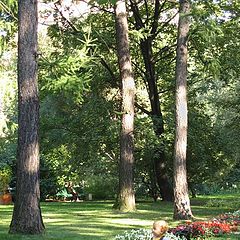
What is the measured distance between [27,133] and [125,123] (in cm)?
706

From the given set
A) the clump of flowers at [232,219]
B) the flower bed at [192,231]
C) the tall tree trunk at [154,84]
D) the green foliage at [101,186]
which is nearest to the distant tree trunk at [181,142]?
the clump of flowers at [232,219]

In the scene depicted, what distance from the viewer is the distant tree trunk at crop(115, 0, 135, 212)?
1633 cm

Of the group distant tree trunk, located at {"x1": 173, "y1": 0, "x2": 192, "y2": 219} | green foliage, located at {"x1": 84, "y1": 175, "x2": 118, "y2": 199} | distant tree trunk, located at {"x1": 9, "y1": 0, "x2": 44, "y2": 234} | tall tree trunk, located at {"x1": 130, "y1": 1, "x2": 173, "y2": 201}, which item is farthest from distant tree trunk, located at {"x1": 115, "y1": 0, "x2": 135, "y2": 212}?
green foliage, located at {"x1": 84, "y1": 175, "x2": 118, "y2": 199}

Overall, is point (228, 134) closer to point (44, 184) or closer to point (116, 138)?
point (116, 138)

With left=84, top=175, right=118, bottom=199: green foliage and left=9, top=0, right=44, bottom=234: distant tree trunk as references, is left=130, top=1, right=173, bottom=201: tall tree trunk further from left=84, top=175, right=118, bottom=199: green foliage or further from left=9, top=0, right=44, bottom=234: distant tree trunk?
left=9, top=0, right=44, bottom=234: distant tree trunk

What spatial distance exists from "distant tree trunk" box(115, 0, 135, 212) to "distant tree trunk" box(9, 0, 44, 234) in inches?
258

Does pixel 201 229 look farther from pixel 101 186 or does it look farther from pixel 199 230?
pixel 101 186

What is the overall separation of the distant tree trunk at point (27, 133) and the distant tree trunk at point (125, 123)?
6562mm

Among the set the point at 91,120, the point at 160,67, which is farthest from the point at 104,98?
the point at 160,67

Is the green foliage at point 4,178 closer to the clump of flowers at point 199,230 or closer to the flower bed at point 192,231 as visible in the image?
the flower bed at point 192,231

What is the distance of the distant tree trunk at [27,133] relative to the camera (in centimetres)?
975

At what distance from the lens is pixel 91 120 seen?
72.0ft

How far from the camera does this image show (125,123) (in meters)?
16.6

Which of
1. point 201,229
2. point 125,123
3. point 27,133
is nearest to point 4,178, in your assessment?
point 125,123
